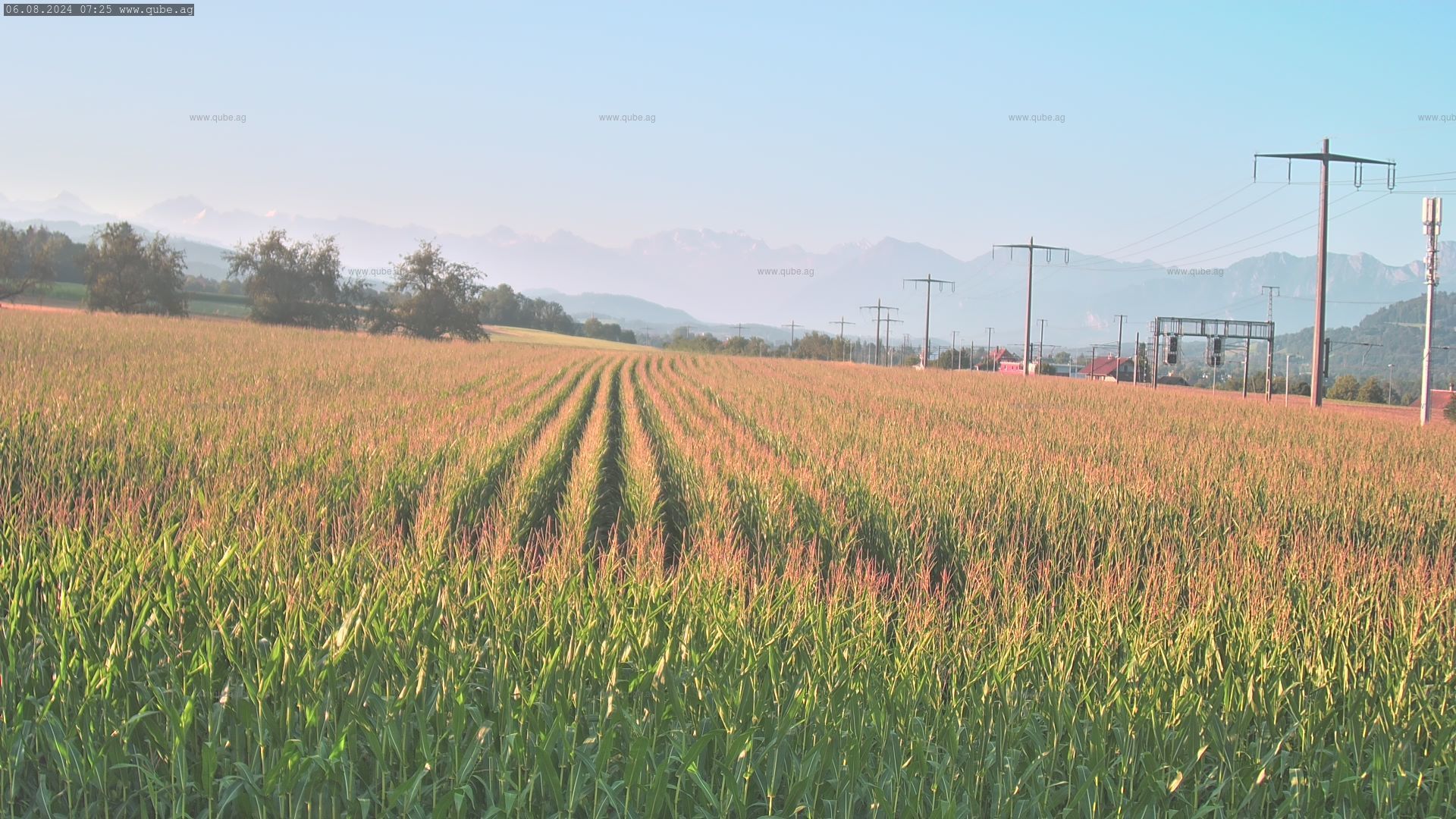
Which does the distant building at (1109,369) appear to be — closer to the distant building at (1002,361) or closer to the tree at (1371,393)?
the distant building at (1002,361)

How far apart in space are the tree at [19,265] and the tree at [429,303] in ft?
79.7

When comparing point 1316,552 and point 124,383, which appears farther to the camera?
point 124,383

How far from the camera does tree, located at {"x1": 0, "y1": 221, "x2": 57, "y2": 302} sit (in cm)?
6712

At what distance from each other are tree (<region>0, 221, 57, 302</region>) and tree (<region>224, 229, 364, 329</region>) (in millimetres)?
12603

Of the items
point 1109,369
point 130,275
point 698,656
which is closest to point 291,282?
point 130,275

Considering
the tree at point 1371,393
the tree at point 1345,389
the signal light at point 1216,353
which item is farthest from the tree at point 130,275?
the tree at point 1345,389

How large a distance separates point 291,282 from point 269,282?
169cm

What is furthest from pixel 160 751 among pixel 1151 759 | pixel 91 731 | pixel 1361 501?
pixel 1361 501

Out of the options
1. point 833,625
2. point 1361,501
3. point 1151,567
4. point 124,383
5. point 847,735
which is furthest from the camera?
point 124,383

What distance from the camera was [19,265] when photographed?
72.4m

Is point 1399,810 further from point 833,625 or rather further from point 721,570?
point 721,570

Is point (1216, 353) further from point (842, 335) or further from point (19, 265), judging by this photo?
point (19, 265)

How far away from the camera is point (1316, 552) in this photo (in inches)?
247

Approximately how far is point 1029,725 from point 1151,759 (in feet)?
1.32
